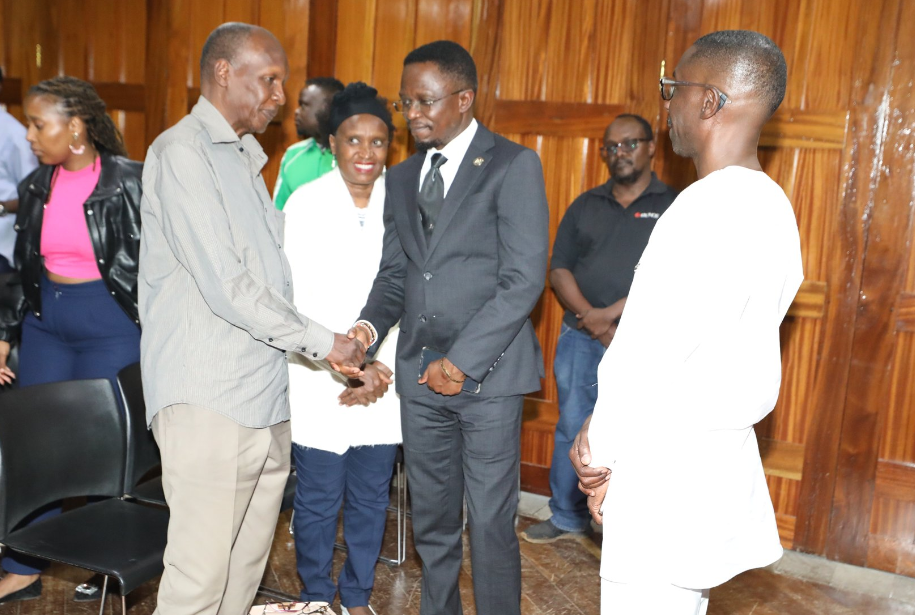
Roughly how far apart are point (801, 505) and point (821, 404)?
0.53 meters

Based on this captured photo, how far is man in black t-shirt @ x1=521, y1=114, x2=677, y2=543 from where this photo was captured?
13.1 ft

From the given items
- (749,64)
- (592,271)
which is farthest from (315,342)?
(592,271)

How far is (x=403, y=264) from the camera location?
9.81 ft

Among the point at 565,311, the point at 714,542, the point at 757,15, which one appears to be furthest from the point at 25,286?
the point at 757,15

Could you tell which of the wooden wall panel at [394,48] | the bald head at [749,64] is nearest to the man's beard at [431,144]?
the bald head at [749,64]

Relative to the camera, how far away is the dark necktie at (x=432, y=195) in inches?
108

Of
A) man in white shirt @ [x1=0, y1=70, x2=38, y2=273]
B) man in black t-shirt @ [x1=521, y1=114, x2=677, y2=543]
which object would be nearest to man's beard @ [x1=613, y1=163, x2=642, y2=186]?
man in black t-shirt @ [x1=521, y1=114, x2=677, y2=543]

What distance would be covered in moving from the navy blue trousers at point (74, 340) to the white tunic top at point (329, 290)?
754 mm

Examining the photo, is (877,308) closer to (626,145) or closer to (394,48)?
(626,145)

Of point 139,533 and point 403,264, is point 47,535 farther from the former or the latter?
point 403,264

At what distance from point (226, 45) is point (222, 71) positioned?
79mm

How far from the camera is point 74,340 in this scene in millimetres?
3285

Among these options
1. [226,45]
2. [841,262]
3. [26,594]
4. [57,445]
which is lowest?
[26,594]

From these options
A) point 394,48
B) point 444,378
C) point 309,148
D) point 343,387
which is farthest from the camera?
point 394,48
